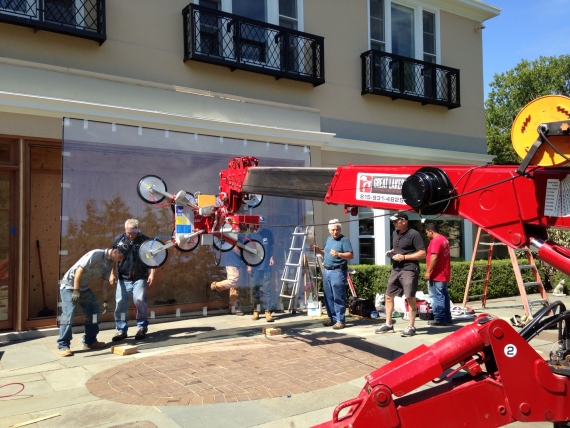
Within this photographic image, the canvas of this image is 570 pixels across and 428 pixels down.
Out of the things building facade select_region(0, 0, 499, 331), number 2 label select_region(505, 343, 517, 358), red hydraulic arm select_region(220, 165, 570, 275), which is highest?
building facade select_region(0, 0, 499, 331)

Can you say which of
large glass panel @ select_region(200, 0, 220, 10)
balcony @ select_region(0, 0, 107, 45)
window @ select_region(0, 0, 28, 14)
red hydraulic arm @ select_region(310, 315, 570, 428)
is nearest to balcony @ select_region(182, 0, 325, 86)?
large glass panel @ select_region(200, 0, 220, 10)

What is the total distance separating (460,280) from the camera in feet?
40.4

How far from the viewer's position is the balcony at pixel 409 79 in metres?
12.6

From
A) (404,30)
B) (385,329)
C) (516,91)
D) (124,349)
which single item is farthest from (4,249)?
(516,91)

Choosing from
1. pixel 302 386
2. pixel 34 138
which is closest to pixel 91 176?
pixel 34 138

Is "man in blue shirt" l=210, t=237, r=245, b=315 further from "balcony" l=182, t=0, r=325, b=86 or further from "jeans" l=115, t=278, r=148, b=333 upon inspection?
"balcony" l=182, t=0, r=325, b=86

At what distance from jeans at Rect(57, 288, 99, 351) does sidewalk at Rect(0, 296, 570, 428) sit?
8.4 inches

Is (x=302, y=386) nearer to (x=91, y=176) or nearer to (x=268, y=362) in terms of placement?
(x=268, y=362)

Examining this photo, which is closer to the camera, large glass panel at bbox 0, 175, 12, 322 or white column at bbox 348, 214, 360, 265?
large glass panel at bbox 0, 175, 12, 322

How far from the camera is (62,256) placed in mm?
7699

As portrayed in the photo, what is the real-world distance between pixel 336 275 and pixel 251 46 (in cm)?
524

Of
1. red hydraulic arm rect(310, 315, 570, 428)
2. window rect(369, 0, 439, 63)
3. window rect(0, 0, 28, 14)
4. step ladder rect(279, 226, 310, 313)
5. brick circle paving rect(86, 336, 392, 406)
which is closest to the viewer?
red hydraulic arm rect(310, 315, 570, 428)

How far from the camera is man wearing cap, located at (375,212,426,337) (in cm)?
830

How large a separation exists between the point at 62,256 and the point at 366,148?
742 cm
